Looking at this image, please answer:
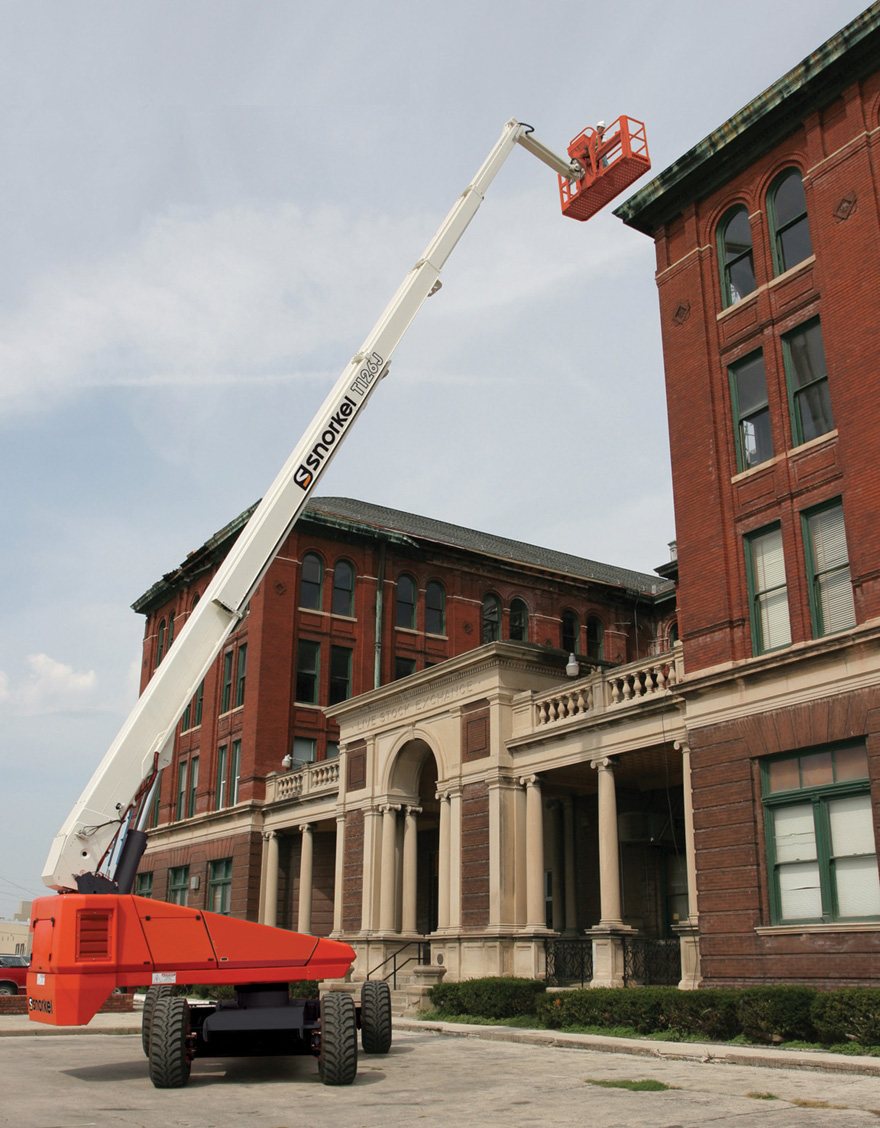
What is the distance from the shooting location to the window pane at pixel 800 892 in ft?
59.8

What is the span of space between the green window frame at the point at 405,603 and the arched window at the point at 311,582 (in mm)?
3567

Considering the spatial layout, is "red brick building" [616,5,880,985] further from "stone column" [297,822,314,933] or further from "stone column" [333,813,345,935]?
"stone column" [297,822,314,933]

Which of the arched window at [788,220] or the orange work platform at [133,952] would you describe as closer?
the orange work platform at [133,952]

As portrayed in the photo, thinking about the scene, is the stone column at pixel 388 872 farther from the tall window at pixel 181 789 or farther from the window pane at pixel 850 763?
the tall window at pixel 181 789

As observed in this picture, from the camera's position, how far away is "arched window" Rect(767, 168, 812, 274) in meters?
21.8

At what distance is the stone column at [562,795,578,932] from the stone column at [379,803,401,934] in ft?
16.2

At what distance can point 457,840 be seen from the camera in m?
27.7

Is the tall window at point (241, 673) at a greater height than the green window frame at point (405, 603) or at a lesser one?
lesser

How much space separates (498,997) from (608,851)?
4003 millimetres

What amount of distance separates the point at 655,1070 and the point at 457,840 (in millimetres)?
13934

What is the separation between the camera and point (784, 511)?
20516 millimetres

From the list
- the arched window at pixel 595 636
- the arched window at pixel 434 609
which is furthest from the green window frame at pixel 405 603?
the arched window at pixel 595 636

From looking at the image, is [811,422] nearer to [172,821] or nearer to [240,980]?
[240,980]

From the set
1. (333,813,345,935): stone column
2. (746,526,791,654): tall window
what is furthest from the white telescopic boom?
(333,813,345,935): stone column
